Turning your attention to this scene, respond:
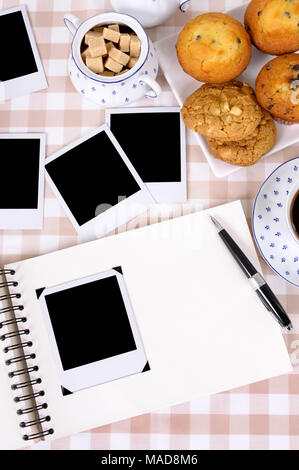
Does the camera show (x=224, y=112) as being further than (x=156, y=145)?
No

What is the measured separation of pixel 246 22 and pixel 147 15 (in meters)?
0.18

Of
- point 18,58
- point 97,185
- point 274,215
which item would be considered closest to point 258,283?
point 274,215

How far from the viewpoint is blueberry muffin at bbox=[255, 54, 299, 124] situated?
28.7 inches

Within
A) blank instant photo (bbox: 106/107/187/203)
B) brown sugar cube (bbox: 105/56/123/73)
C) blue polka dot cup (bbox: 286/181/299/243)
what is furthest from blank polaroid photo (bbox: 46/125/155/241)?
blue polka dot cup (bbox: 286/181/299/243)

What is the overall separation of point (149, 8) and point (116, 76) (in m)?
0.14

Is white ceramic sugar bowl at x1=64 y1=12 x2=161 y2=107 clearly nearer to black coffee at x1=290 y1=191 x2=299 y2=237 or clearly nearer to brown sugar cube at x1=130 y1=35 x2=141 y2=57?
brown sugar cube at x1=130 y1=35 x2=141 y2=57

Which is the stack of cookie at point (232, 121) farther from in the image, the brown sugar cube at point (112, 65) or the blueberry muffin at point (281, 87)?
the brown sugar cube at point (112, 65)

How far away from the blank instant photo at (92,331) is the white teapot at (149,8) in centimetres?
46

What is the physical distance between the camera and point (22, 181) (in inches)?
34.5

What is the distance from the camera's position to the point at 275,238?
2.69 ft

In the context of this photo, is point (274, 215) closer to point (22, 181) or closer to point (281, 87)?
point (281, 87)

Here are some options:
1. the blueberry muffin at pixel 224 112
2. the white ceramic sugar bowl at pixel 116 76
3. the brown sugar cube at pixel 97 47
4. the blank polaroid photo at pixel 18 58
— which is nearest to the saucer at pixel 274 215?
the blueberry muffin at pixel 224 112

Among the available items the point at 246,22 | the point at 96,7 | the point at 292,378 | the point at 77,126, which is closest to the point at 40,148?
the point at 77,126

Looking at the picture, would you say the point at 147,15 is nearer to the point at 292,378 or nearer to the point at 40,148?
the point at 40,148
